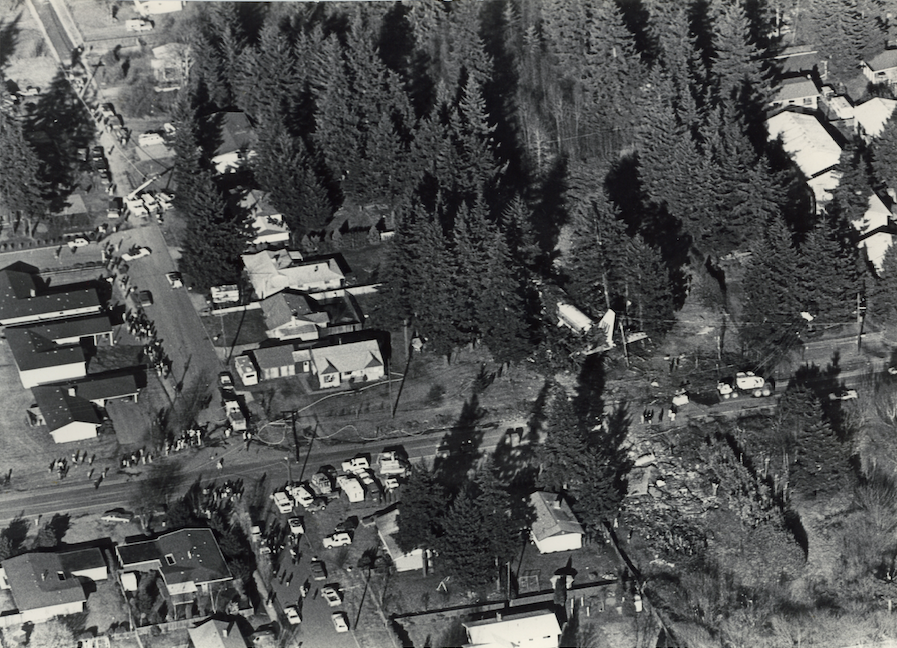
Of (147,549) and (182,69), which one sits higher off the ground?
(182,69)

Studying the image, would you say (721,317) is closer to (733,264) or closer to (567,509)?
(733,264)

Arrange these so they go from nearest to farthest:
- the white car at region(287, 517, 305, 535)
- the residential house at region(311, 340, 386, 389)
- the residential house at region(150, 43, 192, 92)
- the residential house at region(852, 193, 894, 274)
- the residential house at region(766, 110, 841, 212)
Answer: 1. the white car at region(287, 517, 305, 535)
2. the residential house at region(311, 340, 386, 389)
3. the residential house at region(852, 193, 894, 274)
4. the residential house at region(766, 110, 841, 212)
5. the residential house at region(150, 43, 192, 92)

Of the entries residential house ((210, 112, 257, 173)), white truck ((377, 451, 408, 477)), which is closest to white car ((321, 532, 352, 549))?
white truck ((377, 451, 408, 477))

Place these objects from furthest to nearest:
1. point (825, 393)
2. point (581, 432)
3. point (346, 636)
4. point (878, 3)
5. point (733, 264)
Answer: point (878, 3) → point (733, 264) → point (825, 393) → point (581, 432) → point (346, 636)

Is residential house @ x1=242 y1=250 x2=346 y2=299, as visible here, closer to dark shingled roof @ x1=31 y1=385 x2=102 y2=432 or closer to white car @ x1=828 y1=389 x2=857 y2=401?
dark shingled roof @ x1=31 y1=385 x2=102 y2=432

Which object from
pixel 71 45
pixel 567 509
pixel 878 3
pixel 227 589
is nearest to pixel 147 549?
pixel 227 589

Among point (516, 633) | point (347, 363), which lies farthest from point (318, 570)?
point (347, 363)
